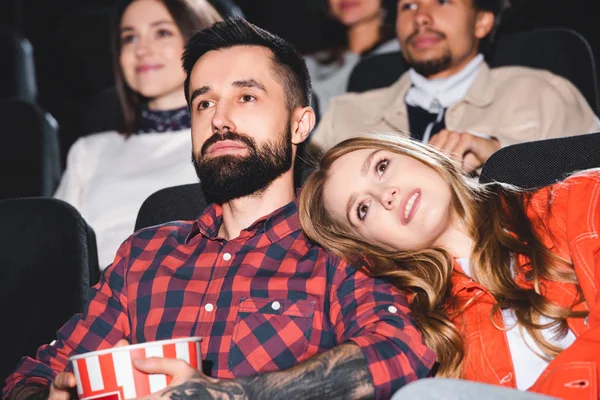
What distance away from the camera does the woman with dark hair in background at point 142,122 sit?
2166mm

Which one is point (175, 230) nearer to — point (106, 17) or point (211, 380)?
point (211, 380)

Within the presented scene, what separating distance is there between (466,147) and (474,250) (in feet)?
1.61

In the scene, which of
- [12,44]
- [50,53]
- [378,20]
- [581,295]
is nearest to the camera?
[581,295]

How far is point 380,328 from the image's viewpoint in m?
1.20

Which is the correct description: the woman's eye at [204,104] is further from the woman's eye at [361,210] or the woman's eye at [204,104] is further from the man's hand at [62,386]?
the man's hand at [62,386]

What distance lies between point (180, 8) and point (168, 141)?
16.5 inches

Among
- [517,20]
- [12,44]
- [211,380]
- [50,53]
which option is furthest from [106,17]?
[211,380]

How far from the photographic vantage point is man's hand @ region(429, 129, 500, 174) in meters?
1.86

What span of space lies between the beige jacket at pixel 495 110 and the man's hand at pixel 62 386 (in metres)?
1.01

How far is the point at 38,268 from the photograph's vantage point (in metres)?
1.54

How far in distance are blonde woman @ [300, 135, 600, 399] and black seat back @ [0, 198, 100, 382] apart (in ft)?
1.52

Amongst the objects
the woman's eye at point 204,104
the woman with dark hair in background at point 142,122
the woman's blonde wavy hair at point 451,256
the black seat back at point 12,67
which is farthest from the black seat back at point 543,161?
the black seat back at point 12,67

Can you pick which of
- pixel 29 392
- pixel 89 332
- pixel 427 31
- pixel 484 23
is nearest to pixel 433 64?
pixel 427 31

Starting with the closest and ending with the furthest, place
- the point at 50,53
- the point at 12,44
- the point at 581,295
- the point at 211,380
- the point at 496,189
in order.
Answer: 1. the point at 211,380
2. the point at 581,295
3. the point at 496,189
4. the point at 12,44
5. the point at 50,53
